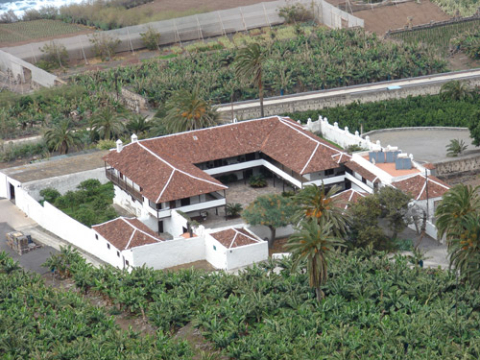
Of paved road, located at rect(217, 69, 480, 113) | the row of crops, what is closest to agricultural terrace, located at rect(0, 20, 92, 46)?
paved road, located at rect(217, 69, 480, 113)

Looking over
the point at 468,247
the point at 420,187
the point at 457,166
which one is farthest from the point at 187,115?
the point at 468,247

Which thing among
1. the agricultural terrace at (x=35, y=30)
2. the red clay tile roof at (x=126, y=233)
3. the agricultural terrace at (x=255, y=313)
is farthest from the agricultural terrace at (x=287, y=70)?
the agricultural terrace at (x=255, y=313)

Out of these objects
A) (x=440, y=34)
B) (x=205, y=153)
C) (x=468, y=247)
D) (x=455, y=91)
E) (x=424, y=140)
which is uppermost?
(x=468, y=247)

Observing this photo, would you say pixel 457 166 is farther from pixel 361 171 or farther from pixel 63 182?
pixel 63 182

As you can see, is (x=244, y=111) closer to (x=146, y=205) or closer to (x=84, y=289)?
(x=146, y=205)

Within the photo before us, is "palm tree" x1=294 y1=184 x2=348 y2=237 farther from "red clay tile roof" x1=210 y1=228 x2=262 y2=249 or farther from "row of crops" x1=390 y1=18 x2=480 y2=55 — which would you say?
"row of crops" x1=390 y1=18 x2=480 y2=55
